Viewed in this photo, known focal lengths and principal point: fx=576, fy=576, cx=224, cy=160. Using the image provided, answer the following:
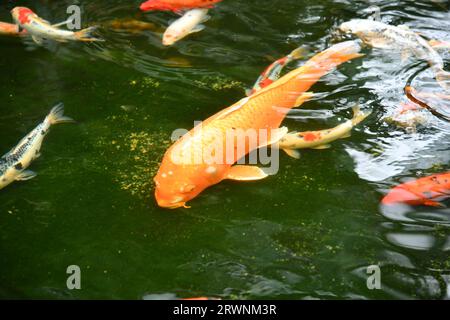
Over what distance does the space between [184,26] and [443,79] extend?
2.73 meters

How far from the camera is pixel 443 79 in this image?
5.40 meters

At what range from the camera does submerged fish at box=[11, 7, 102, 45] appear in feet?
19.8

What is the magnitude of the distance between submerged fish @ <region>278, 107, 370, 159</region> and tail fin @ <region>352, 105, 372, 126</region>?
0.54 feet

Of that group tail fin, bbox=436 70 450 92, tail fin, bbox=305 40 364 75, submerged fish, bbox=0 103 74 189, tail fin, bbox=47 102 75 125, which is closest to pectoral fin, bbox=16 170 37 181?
submerged fish, bbox=0 103 74 189

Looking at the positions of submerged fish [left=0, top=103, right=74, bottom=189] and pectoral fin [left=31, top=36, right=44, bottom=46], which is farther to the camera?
Result: pectoral fin [left=31, top=36, right=44, bottom=46]

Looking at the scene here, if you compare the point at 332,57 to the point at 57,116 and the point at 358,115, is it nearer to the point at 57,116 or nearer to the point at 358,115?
the point at 358,115

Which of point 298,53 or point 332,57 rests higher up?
point 332,57

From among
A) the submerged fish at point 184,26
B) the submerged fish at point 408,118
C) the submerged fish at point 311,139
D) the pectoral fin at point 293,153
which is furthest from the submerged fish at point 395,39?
Answer: the pectoral fin at point 293,153

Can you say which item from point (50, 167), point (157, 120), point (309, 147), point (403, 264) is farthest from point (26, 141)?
point (403, 264)

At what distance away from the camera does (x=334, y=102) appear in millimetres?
5289

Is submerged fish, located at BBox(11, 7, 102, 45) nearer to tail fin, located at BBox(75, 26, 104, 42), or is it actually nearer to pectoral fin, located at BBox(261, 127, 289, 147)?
tail fin, located at BBox(75, 26, 104, 42)

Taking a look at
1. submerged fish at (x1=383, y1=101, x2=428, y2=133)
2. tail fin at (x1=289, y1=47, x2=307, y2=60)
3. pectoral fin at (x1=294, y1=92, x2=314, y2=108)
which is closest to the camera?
submerged fish at (x1=383, y1=101, x2=428, y2=133)

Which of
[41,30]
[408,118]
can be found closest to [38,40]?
[41,30]
